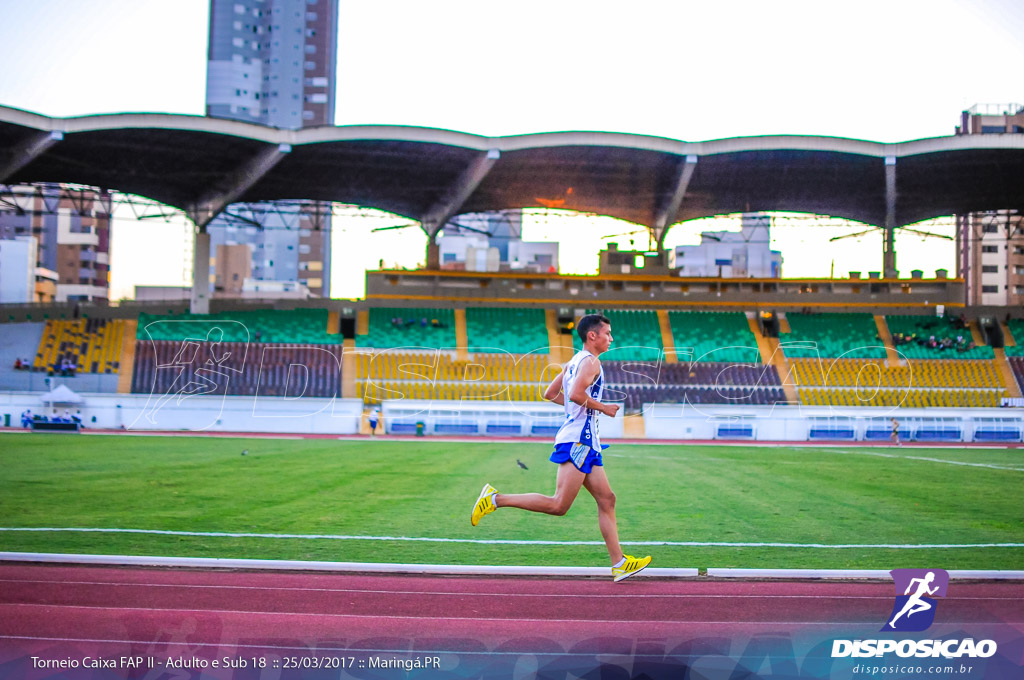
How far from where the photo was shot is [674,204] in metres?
45.4

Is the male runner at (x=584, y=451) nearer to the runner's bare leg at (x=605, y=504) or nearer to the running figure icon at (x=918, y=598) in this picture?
the runner's bare leg at (x=605, y=504)

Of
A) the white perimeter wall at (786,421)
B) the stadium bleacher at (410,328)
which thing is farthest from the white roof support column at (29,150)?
the white perimeter wall at (786,421)

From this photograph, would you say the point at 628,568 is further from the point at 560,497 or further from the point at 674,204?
the point at 674,204

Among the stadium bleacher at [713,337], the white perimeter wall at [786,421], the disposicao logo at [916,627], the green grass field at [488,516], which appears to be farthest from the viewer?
the stadium bleacher at [713,337]

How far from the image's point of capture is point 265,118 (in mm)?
98750

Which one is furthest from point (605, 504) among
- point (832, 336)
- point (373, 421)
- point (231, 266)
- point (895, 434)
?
point (231, 266)

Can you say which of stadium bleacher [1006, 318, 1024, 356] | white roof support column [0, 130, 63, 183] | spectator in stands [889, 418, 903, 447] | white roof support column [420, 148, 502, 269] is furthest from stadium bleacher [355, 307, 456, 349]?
stadium bleacher [1006, 318, 1024, 356]

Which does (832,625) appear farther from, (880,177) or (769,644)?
(880,177)

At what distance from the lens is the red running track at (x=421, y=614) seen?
5430mm

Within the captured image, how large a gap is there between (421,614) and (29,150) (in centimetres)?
3790

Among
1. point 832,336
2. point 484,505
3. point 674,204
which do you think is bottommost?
point 484,505

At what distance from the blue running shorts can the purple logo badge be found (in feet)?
7.94

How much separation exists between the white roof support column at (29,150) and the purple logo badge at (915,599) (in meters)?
37.7

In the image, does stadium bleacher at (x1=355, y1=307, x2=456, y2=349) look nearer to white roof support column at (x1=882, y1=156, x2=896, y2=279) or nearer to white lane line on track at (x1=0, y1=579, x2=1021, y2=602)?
white roof support column at (x1=882, y1=156, x2=896, y2=279)
